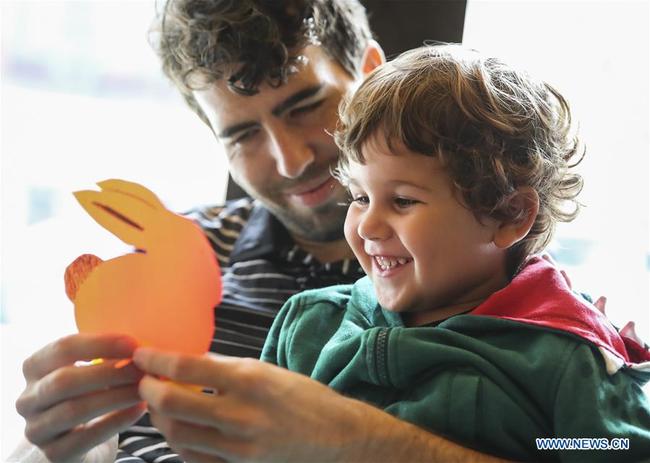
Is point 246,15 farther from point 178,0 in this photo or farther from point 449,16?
point 449,16

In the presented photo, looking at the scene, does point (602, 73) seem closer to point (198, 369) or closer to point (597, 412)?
point (597, 412)

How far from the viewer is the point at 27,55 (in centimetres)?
289

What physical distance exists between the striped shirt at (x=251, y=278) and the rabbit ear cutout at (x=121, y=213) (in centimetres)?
53

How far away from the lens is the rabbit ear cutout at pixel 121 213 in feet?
2.82

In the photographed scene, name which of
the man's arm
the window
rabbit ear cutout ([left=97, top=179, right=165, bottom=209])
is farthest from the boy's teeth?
the window

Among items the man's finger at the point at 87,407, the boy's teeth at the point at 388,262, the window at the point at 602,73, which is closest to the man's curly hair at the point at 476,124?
the boy's teeth at the point at 388,262

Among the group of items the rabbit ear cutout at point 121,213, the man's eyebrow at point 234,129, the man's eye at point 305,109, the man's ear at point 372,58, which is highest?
the man's ear at point 372,58

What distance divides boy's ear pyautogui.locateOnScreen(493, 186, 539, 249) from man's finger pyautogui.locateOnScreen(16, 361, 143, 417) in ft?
1.67

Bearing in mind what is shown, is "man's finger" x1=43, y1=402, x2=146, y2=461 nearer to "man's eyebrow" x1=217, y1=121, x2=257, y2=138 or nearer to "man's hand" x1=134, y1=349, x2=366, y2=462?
"man's hand" x1=134, y1=349, x2=366, y2=462

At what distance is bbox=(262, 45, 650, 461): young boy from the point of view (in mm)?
933

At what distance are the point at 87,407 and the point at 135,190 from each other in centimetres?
26

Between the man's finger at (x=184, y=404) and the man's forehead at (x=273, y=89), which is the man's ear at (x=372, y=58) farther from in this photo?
the man's finger at (x=184, y=404)

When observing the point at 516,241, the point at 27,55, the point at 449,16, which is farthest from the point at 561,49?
the point at 27,55

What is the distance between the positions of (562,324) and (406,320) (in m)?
0.22
